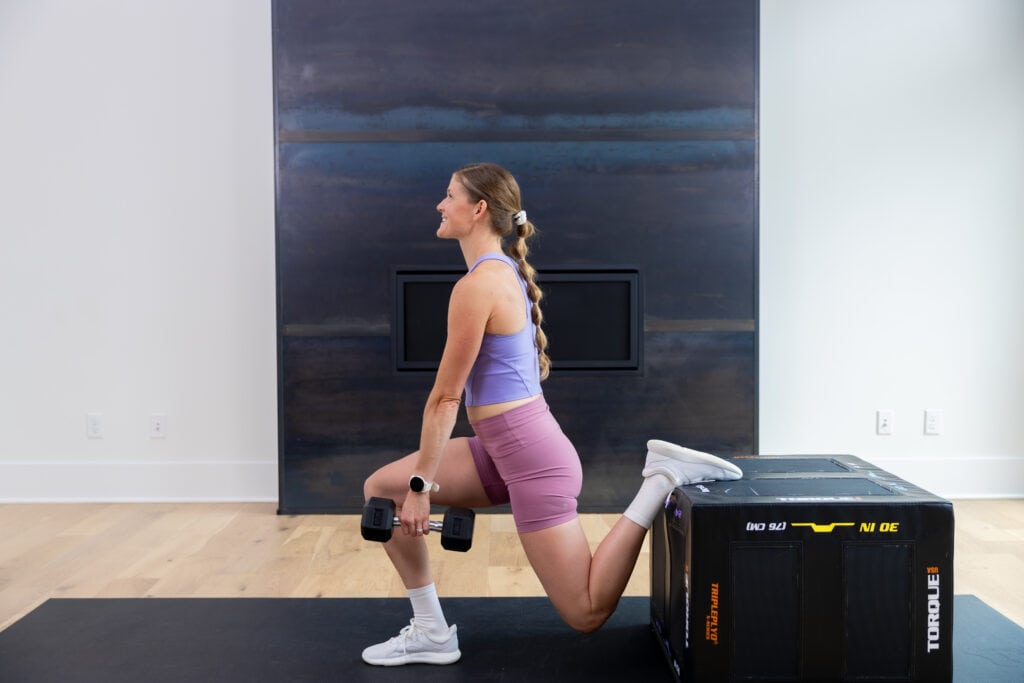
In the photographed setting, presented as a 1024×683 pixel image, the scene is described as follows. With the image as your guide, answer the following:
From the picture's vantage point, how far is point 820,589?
2.12 metres

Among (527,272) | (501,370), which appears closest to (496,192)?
(527,272)

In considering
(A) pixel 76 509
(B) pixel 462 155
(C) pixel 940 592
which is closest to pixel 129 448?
(A) pixel 76 509

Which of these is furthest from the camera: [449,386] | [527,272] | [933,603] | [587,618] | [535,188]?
[535,188]

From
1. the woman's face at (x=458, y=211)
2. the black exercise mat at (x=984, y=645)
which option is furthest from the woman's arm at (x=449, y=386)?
the black exercise mat at (x=984, y=645)

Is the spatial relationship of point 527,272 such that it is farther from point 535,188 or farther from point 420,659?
point 535,188

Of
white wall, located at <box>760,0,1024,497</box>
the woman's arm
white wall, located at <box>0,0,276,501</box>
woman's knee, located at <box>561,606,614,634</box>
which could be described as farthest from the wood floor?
the woman's arm

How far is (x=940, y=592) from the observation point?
211 cm

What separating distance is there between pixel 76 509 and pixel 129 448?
0.36 meters

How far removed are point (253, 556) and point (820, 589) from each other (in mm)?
2128

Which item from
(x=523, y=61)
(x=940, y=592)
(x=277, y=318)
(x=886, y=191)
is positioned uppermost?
(x=523, y=61)

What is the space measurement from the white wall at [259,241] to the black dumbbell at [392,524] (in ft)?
7.64

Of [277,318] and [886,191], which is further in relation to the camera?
[886,191]

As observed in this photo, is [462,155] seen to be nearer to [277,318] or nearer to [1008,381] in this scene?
[277,318]

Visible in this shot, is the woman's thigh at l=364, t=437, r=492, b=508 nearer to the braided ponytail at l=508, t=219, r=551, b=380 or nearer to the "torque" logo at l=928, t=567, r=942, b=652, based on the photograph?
the braided ponytail at l=508, t=219, r=551, b=380
